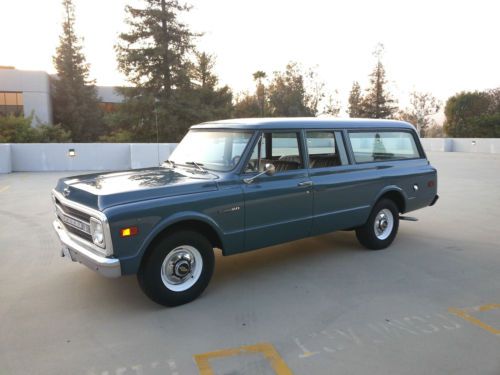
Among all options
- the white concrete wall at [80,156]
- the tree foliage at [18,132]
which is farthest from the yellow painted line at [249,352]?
the tree foliage at [18,132]

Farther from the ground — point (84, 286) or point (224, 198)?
point (224, 198)

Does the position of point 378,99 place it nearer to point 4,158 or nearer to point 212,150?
point 4,158

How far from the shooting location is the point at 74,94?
46.2m

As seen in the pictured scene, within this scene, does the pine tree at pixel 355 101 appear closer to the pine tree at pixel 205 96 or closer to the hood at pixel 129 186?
the pine tree at pixel 205 96

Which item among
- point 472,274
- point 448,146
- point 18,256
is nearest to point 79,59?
point 448,146

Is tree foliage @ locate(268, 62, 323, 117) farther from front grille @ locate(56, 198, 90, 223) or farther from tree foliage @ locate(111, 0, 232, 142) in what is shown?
front grille @ locate(56, 198, 90, 223)

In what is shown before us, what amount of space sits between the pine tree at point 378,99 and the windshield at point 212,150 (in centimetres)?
5246

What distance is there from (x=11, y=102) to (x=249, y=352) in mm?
47685

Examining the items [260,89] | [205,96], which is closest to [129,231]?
[205,96]

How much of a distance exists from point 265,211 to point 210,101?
33127 millimetres

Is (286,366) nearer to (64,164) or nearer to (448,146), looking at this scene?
(64,164)

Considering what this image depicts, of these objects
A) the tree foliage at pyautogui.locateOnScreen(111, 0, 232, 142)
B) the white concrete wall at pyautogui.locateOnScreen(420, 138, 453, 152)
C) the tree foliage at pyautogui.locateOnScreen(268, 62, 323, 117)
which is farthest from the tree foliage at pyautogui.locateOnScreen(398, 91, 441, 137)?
the tree foliage at pyautogui.locateOnScreen(111, 0, 232, 142)

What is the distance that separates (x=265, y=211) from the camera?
4691 mm

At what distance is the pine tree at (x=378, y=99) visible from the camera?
179ft
